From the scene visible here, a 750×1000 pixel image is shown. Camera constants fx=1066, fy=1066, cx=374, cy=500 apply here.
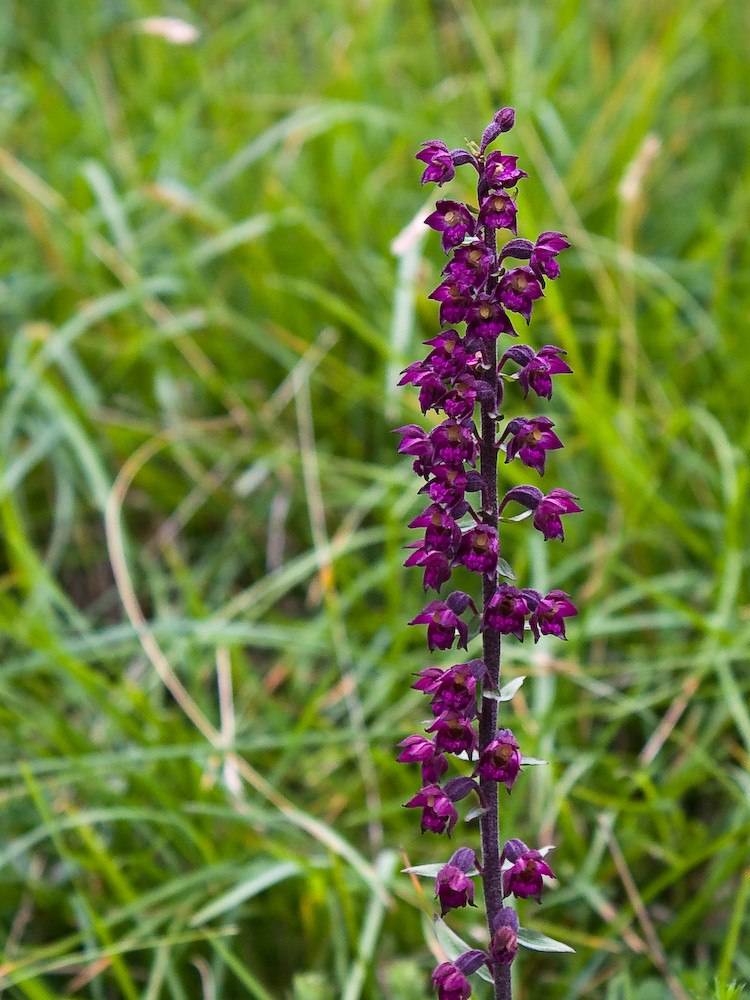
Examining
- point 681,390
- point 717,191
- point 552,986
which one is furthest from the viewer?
point 717,191

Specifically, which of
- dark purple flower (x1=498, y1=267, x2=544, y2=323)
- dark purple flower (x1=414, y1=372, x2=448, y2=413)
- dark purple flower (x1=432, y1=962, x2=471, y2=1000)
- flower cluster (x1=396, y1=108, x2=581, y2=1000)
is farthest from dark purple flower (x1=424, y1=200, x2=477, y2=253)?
dark purple flower (x1=432, y1=962, x2=471, y2=1000)

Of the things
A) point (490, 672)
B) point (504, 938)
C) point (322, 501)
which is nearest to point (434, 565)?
point (490, 672)

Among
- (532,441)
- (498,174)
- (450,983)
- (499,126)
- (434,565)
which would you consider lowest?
(450,983)

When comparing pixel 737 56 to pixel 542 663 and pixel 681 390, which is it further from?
pixel 542 663

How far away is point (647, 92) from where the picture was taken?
559 cm

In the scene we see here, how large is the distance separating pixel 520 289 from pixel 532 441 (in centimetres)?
29

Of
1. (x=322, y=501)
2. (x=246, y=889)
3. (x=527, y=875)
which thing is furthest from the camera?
(x=322, y=501)

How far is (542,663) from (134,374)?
2.97 meters

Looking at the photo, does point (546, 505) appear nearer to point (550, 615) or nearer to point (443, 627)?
point (550, 615)

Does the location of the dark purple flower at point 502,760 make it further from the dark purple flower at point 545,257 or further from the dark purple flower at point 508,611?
the dark purple flower at point 545,257

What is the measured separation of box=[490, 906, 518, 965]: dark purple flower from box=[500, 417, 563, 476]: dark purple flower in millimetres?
857

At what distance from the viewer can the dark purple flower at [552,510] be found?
2064 millimetres

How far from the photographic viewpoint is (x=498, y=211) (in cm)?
184

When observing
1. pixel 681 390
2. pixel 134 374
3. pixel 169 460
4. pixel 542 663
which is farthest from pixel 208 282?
pixel 542 663
